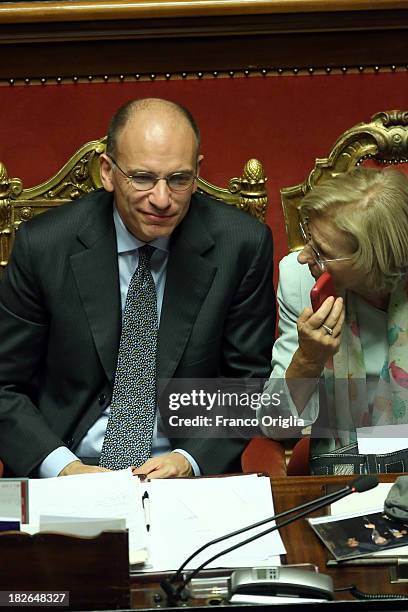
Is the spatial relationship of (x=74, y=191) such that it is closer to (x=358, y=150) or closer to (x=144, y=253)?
(x=144, y=253)

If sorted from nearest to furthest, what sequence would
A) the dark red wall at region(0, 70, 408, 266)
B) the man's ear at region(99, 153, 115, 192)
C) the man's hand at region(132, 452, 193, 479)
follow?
the man's hand at region(132, 452, 193, 479) → the man's ear at region(99, 153, 115, 192) → the dark red wall at region(0, 70, 408, 266)

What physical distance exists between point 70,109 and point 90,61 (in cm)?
15

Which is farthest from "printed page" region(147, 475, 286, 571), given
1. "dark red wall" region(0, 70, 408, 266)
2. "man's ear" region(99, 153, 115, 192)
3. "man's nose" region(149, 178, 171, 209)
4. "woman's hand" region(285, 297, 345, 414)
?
"dark red wall" region(0, 70, 408, 266)

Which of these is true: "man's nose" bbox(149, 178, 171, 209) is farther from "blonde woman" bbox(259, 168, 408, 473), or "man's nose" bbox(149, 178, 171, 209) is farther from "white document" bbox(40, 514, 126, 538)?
"white document" bbox(40, 514, 126, 538)

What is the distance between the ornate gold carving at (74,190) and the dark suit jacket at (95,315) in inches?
6.6

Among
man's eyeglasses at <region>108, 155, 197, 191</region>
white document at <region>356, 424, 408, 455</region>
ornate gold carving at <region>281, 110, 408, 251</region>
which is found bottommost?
white document at <region>356, 424, 408, 455</region>

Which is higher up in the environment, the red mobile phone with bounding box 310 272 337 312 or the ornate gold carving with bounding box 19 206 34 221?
the ornate gold carving with bounding box 19 206 34 221

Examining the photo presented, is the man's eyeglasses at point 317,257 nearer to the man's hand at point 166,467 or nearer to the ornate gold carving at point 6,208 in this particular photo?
the man's hand at point 166,467

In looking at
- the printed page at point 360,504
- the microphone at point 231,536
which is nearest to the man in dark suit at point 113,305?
the printed page at point 360,504

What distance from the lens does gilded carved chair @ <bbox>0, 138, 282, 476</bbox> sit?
255cm

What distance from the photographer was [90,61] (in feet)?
9.71

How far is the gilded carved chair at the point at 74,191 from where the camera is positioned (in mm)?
2551

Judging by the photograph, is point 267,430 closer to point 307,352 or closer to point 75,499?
point 307,352

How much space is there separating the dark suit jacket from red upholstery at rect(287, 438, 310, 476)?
7.1 inches
